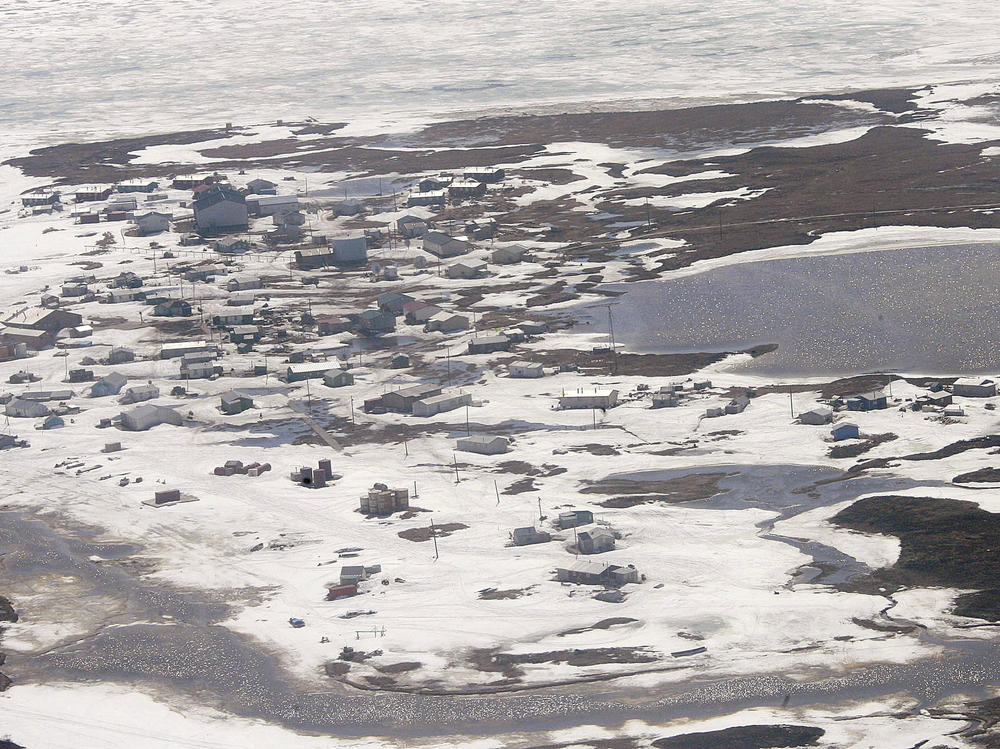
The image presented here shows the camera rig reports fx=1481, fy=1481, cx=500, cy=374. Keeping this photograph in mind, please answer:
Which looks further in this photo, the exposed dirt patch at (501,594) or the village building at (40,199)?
the village building at (40,199)

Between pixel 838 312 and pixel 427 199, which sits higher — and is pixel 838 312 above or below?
below

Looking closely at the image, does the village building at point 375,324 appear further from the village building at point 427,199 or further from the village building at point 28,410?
the village building at point 427,199

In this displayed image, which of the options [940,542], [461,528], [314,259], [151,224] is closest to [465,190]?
[314,259]

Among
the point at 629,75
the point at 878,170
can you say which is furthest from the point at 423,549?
the point at 629,75

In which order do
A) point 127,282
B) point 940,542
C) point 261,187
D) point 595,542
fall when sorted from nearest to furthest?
point 940,542 < point 595,542 < point 127,282 < point 261,187

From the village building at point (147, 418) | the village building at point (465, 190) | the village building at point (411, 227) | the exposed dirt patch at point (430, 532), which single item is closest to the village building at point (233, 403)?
the village building at point (147, 418)

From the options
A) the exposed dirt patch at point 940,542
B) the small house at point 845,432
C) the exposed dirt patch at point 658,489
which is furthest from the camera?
the small house at point 845,432

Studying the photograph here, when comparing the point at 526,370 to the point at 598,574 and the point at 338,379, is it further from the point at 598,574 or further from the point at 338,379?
the point at 598,574

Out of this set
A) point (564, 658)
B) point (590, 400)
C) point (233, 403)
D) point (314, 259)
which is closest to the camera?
point (564, 658)
